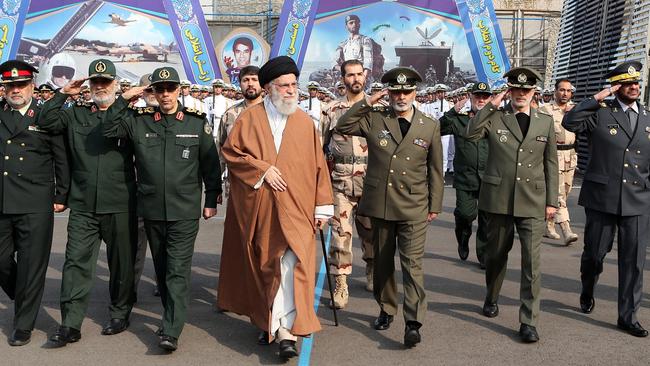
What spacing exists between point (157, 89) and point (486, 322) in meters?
3.20

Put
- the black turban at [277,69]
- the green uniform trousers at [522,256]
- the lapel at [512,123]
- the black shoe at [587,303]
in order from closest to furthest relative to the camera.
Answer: the black turban at [277,69] < the green uniform trousers at [522,256] < the lapel at [512,123] < the black shoe at [587,303]

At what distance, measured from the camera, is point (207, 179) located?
5.48 metres

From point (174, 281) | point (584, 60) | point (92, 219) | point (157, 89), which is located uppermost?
point (584, 60)

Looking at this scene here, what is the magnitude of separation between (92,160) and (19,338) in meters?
1.39

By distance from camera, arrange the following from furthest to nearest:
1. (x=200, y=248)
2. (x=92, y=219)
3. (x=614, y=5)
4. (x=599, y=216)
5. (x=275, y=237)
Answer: (x=614, y=5) → (x=200, y=248) → (x=599, y=216) → (x=92, y=219) → (x=275, y=237)

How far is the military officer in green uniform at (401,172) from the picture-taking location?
540 centimetres

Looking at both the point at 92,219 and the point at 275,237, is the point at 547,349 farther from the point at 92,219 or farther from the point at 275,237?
the point at 92,219

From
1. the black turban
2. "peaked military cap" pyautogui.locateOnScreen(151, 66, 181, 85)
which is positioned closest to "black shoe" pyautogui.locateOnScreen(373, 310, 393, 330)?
the black turban

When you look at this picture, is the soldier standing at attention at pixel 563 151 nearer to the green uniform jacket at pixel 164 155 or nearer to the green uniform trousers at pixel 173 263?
the green uniform jacket at pixel 164 155

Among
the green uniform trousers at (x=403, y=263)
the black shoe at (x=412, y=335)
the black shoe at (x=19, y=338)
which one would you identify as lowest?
the black shoe at (x=19, y=338)

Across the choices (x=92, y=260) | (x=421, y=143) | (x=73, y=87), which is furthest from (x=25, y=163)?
(x=421, y=143)

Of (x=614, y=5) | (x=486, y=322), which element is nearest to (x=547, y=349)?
(x=486, y=322)

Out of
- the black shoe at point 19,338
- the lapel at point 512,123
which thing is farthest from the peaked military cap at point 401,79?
the black shoe at point 19,338

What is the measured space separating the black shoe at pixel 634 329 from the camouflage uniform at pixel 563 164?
9.93 feet
